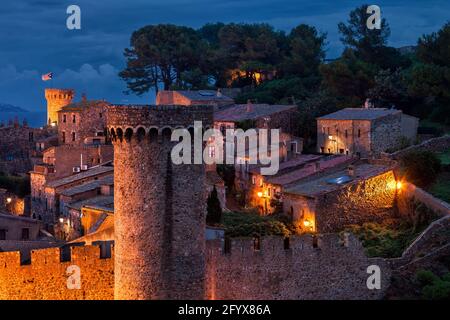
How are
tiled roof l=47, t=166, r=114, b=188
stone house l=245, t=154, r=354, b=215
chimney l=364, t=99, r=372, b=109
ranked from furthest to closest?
chimney l=364, t=99, r=372, b=109, tiled roof l=47, t=166, r=114, b=188, stone house l=245, t=154, r=354, b=215

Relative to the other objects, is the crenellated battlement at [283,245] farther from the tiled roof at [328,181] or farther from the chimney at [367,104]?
the chimney at [367,104]

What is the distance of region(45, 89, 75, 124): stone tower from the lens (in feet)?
220

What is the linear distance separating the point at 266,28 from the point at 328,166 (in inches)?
1442

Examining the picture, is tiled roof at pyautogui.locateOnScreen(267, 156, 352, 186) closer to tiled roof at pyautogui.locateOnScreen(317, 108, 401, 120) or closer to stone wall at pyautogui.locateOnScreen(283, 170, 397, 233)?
stone wall at pyautogui.locateOnScreen(283, 170, 397, 233)

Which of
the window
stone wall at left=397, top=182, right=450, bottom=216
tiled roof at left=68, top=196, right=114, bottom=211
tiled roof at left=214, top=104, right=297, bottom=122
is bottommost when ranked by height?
the window

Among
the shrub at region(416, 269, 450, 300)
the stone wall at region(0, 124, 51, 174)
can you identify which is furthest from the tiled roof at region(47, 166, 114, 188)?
the shrub at region(416, 269, 450, 300)

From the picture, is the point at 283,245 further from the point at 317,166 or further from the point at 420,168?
the point at 317,166

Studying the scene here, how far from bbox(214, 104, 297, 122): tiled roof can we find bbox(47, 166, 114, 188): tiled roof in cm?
895

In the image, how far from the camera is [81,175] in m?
42.9

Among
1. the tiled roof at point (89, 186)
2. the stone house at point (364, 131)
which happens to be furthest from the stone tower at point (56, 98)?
the stone house at point (364, 131)

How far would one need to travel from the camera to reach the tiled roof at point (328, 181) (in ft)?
113

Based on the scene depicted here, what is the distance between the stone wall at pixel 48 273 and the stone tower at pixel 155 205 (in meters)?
2.39

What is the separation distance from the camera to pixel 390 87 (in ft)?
164
